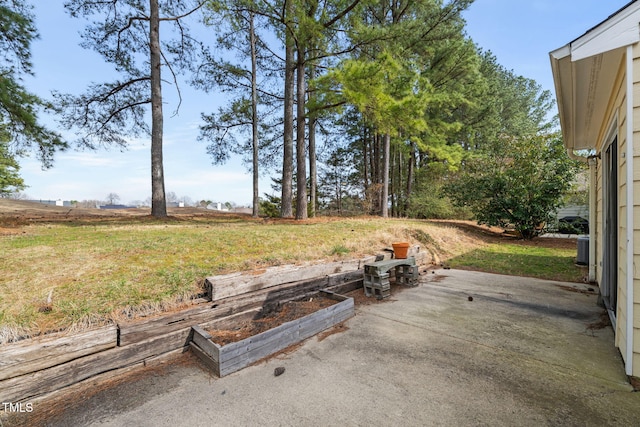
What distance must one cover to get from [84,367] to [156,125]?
894 centimetres

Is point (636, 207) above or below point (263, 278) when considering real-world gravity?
above

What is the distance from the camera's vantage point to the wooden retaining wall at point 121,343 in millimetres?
1812

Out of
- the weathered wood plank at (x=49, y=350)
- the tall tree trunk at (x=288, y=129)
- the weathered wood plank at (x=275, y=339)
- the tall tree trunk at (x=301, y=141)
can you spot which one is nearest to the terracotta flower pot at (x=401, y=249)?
the weathered wood plank at (x=275, y=339)

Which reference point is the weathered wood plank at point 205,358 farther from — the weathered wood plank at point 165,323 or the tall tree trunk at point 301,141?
the tall tree trunk at point 301,141

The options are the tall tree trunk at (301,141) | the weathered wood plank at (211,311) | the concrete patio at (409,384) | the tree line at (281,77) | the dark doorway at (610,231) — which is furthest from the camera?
the tall tree trunk at (301,141)

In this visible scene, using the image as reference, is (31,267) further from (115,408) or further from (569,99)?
(569,99)

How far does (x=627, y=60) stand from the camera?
6.81ft

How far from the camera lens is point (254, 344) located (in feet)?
7.71

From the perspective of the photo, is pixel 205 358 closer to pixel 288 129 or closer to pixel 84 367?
pixel 84 367

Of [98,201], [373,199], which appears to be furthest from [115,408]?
[98,201]

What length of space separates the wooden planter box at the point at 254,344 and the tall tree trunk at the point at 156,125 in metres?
7.85

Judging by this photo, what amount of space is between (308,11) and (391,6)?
20.3 feet

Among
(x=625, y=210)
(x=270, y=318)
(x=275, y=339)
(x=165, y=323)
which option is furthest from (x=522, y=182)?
(x=165, y=323)

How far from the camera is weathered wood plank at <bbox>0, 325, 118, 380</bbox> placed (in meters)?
1.78
